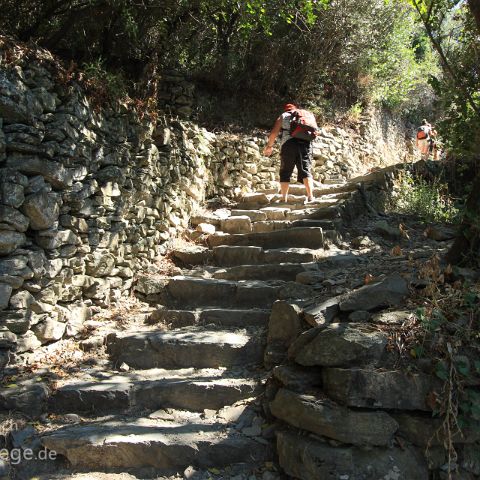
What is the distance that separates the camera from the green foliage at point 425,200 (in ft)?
20.4

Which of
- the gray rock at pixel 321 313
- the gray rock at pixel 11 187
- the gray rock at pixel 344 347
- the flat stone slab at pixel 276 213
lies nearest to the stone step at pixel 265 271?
the gray rock at pixel 321 313

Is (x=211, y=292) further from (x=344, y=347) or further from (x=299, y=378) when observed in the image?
(x=344, y=347)

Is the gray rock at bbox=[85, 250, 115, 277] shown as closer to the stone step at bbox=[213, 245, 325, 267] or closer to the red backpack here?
the stone step at bbox=[213, 245, 325, 267]

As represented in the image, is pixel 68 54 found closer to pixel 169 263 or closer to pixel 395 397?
pixel 169 263

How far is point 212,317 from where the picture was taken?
13.8ft

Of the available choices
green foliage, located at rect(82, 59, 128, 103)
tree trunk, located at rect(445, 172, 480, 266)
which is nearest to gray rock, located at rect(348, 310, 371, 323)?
tree trunk, located at rect(445, 172, 480, 266)

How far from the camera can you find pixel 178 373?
11.8 ft

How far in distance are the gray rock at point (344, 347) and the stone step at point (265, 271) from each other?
171 centimetres

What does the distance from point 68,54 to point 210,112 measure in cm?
405

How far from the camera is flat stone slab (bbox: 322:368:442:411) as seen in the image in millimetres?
2592

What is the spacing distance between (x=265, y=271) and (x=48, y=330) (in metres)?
2.25

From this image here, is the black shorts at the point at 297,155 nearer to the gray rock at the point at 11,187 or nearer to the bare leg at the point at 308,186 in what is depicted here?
the bare leg at the point at 308,186

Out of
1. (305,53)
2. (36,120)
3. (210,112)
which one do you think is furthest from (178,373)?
(305,53)

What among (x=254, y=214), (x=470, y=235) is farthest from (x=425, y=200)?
(x=470, y=235)
